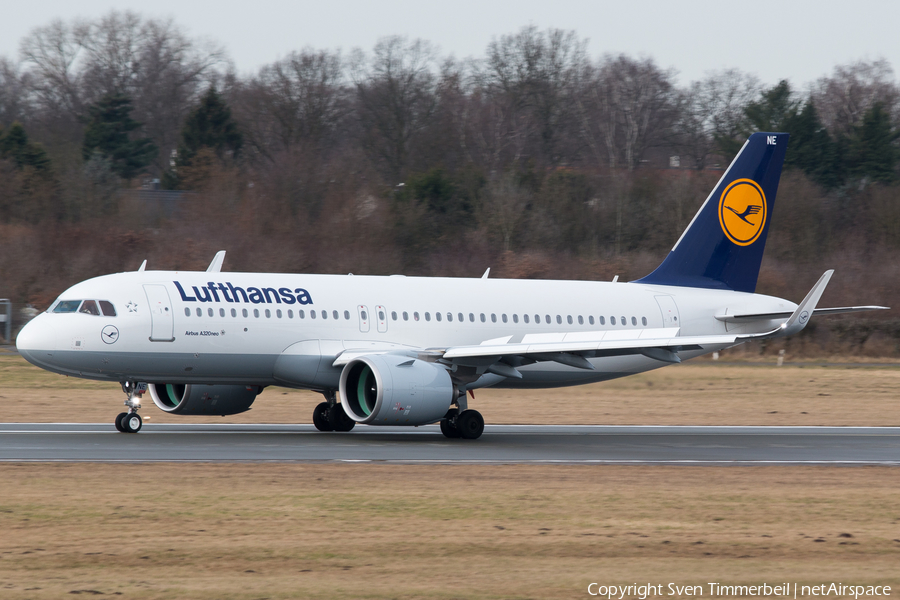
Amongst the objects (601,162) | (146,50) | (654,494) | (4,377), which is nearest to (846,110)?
(601,162)

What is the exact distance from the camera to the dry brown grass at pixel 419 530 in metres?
10.2

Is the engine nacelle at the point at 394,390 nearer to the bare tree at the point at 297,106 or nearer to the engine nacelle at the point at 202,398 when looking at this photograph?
the engine nacelle at the point at 202,398

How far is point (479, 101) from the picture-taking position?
281 ft

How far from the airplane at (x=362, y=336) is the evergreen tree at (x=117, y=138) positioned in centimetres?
6301

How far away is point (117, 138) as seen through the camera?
8581 cm

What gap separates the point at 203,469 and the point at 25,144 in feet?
206

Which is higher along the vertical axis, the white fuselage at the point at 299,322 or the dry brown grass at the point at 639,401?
the white fuselage at the point at 299,322

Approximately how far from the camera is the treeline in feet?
186

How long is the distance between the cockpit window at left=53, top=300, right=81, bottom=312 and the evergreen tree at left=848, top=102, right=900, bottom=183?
6663 centimetres

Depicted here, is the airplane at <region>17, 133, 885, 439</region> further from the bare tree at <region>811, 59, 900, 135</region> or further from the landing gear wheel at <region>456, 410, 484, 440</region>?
the bare tree at <region>811, 59, 900, 135</region>

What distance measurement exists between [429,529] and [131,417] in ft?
39.7

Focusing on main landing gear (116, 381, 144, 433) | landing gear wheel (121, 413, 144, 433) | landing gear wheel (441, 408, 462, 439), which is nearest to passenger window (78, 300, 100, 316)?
main landing gear (116, 381, 144, 433)

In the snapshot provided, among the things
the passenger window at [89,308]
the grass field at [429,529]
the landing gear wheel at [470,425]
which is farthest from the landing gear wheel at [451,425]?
the passenger window at [89,308]

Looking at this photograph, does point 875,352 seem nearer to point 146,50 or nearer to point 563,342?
point 563,342
